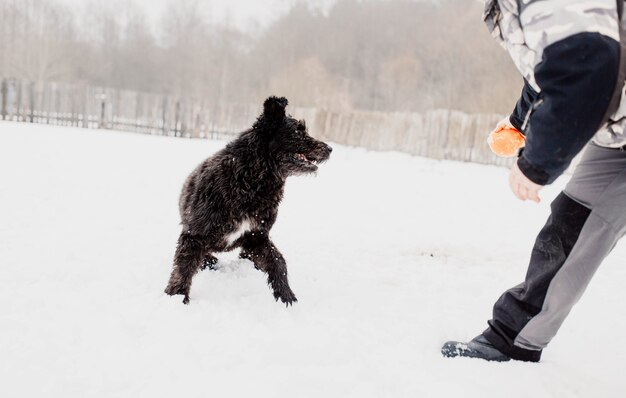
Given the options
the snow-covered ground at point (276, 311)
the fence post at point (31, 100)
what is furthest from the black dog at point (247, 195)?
the fence post at point (31, 100)

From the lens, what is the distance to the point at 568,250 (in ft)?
6.80

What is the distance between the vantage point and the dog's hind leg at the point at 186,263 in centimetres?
304

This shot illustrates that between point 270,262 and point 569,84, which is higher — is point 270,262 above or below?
below

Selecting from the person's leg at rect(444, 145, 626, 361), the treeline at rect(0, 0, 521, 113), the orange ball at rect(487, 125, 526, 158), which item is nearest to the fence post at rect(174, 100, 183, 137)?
the treeline at rect(0, 0, 521, 113)

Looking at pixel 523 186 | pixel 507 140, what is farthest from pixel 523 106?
pixel 523 186

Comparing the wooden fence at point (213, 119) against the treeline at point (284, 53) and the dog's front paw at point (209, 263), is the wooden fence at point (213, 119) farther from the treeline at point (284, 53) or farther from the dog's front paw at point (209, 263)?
the dog's front paw at point (209, 263)

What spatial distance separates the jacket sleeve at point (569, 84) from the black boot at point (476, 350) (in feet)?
3.49

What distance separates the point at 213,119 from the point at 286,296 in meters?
20.3

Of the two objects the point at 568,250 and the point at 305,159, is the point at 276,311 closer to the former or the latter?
the point at 305,159

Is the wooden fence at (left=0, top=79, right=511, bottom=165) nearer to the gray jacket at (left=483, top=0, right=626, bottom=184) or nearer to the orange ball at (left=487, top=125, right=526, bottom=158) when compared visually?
the orange ball at (left=487, top=125, right=526, bottom=158)

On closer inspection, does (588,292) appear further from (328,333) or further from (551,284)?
(328,333)

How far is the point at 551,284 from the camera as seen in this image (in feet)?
6.90

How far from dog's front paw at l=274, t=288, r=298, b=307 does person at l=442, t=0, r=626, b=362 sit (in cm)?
115

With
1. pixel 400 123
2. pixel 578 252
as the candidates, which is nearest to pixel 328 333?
pixel 578 252
